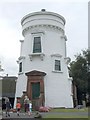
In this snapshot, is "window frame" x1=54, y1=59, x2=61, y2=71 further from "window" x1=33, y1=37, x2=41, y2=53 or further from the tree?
the tree

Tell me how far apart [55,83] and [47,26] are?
24.2 feet

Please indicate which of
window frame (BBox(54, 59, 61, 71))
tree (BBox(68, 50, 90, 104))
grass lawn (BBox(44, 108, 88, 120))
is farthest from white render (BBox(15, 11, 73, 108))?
grass lawn (BBox(44, 108, 88, 120))

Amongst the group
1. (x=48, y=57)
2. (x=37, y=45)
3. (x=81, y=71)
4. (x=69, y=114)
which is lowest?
(x=69, y=114)

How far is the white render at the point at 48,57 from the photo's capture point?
3509cm

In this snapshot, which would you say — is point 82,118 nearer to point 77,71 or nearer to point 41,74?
point 41,74

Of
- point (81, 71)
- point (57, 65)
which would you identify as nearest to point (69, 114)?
point (57, 65)

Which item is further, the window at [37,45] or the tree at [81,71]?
the tree at [81,71]

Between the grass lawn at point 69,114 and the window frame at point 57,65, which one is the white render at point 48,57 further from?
the grass lawn at point 69,114

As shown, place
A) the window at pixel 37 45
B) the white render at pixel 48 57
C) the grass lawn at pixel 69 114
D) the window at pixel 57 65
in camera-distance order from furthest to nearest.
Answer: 1. the window at pixel 57 65
2. the window at pixel 37 45
3. the white render at pixel 48 57
4. the grass lawn at pixel 69 114

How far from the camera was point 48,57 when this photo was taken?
3597 cm

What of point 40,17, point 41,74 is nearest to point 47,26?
point 40,17

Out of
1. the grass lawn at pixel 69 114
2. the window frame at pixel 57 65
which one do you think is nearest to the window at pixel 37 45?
the window frame at pixel 57 65

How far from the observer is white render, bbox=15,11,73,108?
35094mm

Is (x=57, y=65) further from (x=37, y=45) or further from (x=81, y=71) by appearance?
(x=81, y=71)
